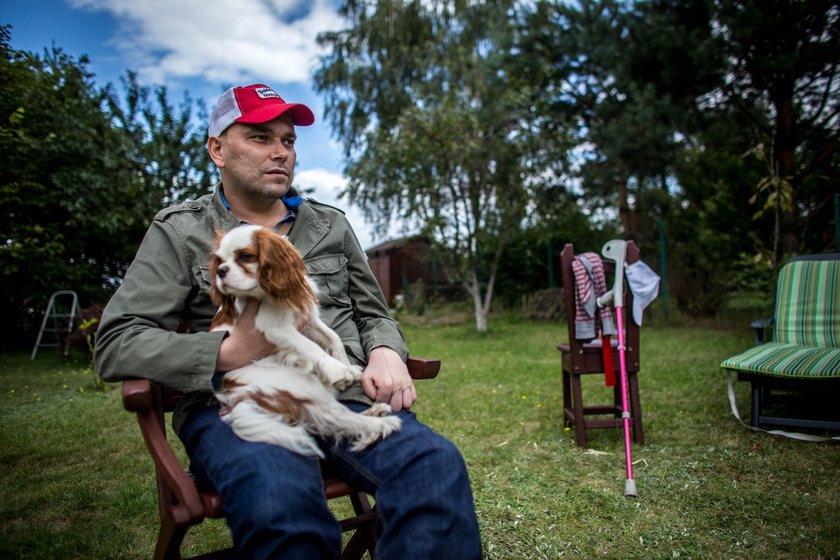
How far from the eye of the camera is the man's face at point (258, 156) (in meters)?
1.98

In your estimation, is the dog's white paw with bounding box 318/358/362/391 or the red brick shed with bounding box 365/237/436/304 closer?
the dog's white paw with bounding box 318/358/362/391

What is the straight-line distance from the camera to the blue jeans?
135 cm

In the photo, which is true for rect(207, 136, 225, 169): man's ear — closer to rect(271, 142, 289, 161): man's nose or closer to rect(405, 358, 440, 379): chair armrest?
rect(271, 142, 289, 161): man's nose

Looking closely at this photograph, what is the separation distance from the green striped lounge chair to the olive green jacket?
3120mm

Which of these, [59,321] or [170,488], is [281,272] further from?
[59,321]

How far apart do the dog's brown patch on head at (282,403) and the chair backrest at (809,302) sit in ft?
14.9

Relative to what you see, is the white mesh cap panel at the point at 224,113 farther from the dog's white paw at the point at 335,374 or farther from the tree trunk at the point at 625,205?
the tree trunk at the point at 625,205

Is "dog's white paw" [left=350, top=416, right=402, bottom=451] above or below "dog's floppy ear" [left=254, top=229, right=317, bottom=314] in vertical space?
below

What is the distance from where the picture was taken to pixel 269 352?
171cm

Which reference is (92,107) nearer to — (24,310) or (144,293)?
(24,310)

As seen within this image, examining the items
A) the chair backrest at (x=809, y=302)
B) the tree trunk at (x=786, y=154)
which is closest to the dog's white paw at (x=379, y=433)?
the chair backrest at (x=809, y=302)

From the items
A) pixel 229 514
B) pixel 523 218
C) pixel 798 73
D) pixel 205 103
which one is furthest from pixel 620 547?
pixel 205 103

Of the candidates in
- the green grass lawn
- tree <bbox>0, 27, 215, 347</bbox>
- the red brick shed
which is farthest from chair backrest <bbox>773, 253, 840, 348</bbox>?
the red brick shed

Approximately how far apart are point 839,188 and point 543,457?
27.9 ft
